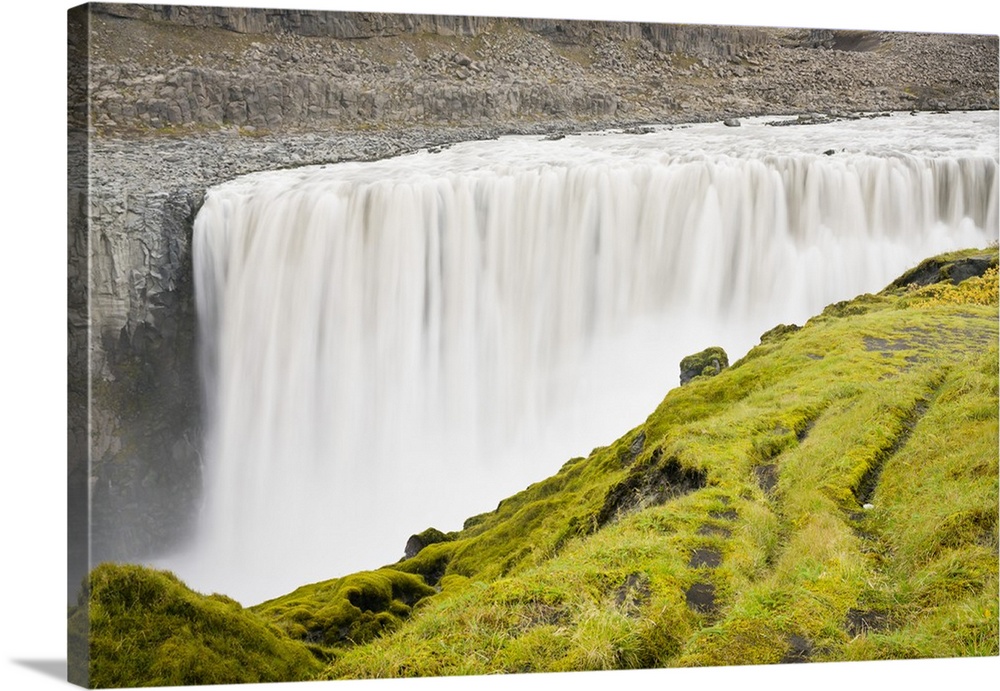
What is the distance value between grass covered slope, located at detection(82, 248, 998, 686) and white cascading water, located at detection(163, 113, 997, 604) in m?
0.30

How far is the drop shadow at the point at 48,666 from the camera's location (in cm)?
882

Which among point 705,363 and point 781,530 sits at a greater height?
point 705,363

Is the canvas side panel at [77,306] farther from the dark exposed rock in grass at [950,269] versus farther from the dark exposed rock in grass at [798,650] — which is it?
the dark exposed rock in grass at [950,269]

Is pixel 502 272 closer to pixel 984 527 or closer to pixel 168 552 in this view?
pixel 168 552

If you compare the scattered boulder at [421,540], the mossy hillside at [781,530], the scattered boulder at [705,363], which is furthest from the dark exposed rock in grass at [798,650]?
the scattered boulder at [421,540]

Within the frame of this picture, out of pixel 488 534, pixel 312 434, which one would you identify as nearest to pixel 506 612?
pixel 488 534

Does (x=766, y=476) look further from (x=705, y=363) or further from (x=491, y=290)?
(x=491, y=290)

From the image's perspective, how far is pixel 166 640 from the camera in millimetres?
8445

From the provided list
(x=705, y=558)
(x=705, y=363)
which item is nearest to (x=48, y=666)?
(x=705, y=558)

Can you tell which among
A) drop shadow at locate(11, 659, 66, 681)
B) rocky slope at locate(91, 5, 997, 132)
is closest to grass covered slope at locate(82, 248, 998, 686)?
drop shadow at locate(11, 659, 66, 681)

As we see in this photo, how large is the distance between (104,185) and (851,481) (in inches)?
235

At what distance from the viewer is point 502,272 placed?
1030 centimetres

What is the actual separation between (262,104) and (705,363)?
415cm

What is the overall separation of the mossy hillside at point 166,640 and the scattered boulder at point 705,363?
3.94 metres
